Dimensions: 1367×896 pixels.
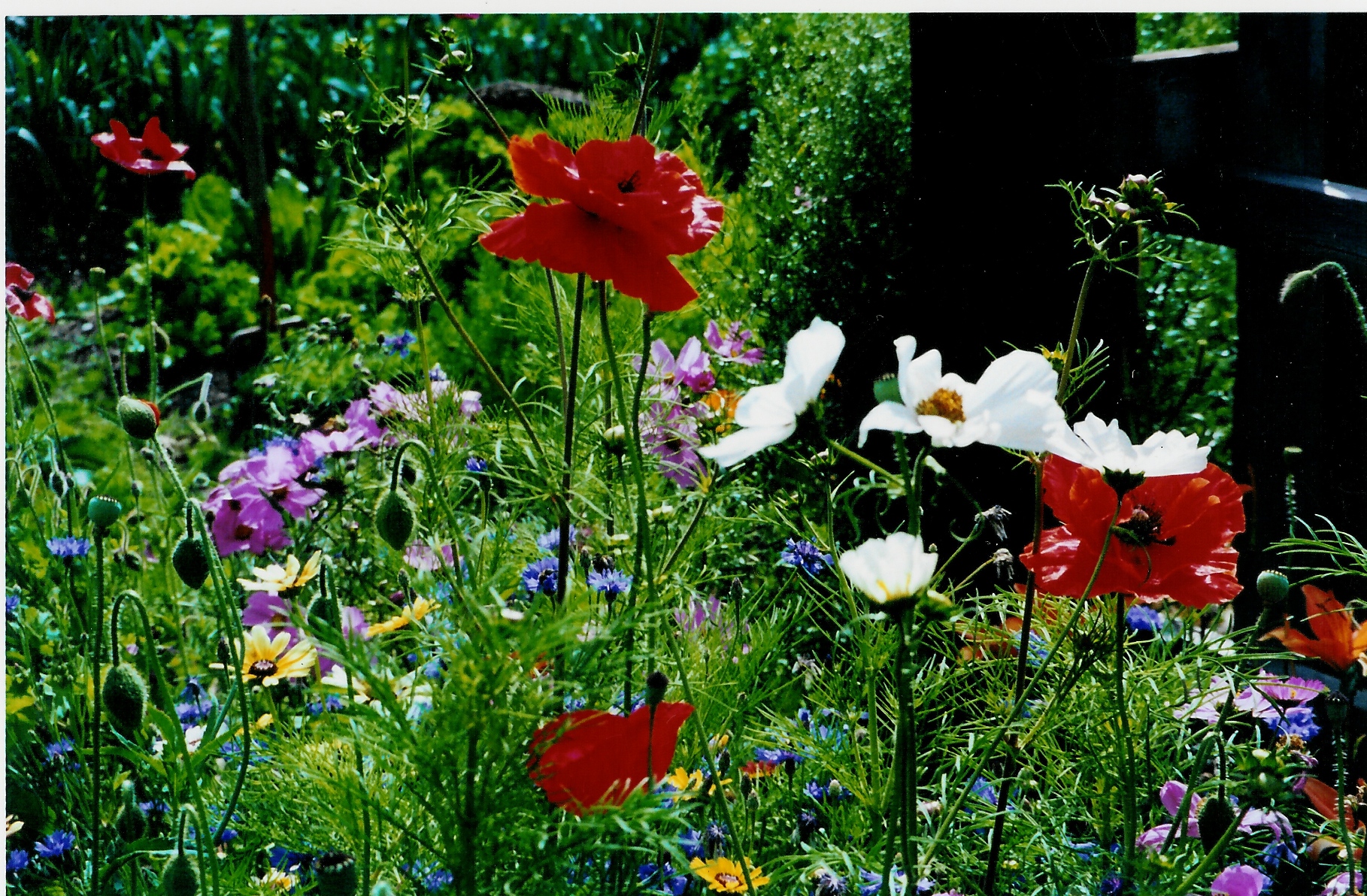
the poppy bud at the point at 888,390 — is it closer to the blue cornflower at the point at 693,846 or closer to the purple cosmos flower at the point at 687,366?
the blue cornflower at the point at 693,846

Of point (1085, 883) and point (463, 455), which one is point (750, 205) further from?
point (1085, 883)

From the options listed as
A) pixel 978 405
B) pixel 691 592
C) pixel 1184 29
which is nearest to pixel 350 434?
pixel 691 592

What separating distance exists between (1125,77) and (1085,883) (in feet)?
3.24

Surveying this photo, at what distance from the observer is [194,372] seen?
325cm

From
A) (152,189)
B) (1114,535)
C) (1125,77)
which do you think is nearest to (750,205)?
(1125,77)

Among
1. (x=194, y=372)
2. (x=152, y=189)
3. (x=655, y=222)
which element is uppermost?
(x=655, y=222)

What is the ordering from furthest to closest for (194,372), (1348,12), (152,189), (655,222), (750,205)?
(152,189) < (194,372) < (750,205) < (1348,12) < (655,222)

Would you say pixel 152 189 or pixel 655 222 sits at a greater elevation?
pixel 655 222

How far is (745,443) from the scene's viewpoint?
620 millimetres

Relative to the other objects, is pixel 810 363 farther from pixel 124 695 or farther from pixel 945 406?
pixel 124 695

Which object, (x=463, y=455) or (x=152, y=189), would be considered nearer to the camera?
(x=463, y=455)

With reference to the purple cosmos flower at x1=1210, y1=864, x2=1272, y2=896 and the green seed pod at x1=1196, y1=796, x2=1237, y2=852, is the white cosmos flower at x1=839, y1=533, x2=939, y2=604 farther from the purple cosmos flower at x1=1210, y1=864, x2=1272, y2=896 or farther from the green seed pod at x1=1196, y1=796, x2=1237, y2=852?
the purple cosmos flower at x1=1210, y1=864, x2=1272, y2=896

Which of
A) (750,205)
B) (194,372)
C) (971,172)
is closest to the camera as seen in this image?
(971,172)

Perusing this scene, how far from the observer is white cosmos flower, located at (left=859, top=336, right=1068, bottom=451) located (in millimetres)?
→ 609
